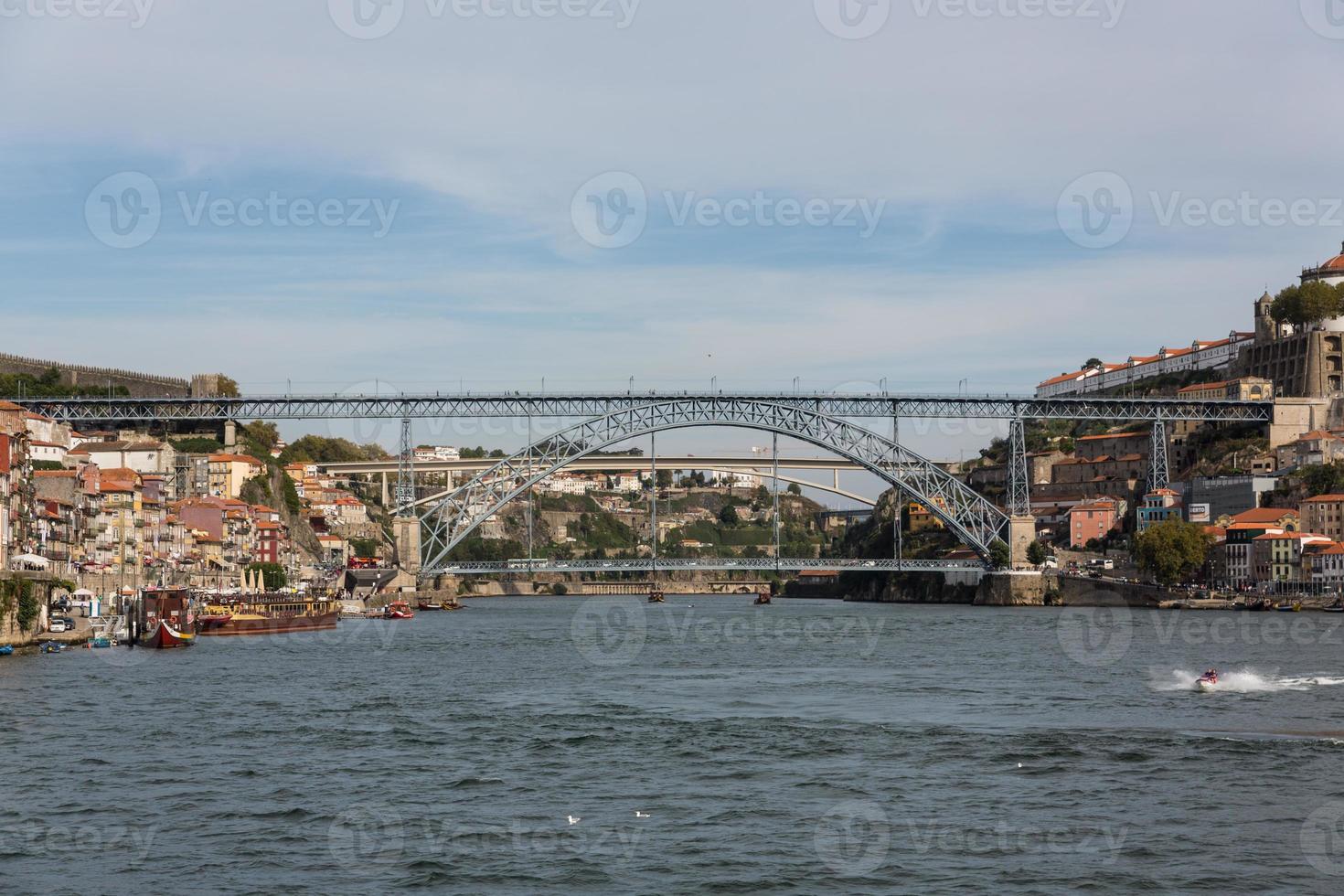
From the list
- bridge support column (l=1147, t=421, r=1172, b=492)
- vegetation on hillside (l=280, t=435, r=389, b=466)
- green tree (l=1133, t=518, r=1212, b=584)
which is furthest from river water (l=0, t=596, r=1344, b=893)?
vegetation on hillside (l=280, t=435, r=389, b=466)

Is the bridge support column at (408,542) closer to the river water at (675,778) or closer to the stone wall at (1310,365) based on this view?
the river water at (675,778)

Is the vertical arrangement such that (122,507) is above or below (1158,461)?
below

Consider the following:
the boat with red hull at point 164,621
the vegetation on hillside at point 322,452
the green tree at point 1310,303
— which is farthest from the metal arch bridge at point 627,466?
the boat with red hull at point 164,621

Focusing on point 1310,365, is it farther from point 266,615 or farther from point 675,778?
point 675,778

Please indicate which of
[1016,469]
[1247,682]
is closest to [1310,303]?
[1016,469]

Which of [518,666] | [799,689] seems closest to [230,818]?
[799,689]

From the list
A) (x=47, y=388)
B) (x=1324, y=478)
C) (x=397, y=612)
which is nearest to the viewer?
(x=397, y=612)

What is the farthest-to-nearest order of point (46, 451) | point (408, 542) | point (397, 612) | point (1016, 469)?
point (1016, 469)
point (408, 542)
point (46, 451)
point (397, 612)
